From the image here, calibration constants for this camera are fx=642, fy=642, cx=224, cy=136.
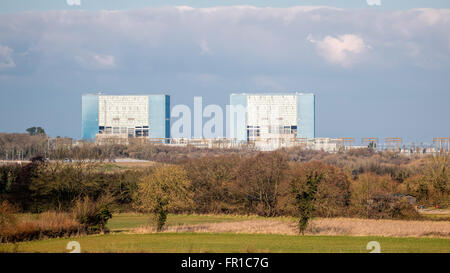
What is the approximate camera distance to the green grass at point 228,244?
19484 mm

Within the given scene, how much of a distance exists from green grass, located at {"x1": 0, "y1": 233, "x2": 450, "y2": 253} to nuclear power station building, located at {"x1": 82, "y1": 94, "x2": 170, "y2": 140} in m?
68.7

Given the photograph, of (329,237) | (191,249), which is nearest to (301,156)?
(329,237)

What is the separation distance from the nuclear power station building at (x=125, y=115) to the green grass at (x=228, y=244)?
68.7 m

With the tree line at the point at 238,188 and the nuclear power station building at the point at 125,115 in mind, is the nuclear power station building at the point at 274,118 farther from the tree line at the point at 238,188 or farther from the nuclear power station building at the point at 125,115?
the tree line at the point at 238,188

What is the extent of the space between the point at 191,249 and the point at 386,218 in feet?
63.5

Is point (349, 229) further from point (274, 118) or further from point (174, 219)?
point (274, 118)

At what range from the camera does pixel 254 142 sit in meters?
89.1

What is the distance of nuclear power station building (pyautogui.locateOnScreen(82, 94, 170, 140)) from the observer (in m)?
94.4

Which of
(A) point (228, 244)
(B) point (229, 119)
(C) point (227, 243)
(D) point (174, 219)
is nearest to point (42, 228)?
(C) point (227, 243)

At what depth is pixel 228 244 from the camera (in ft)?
70.7

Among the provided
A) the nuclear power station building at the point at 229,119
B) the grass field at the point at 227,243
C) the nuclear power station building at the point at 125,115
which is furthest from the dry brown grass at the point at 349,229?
the nuclear power station building at the point at 125,115

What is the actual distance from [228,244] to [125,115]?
76503 mm

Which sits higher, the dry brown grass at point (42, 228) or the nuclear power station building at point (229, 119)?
the nuclear power station building at point (229, 119)

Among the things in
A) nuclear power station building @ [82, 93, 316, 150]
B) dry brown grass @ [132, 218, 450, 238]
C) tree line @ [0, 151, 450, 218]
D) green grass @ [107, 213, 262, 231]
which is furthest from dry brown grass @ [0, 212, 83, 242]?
nuclear power station building @ [82, 93, 316, 150]
